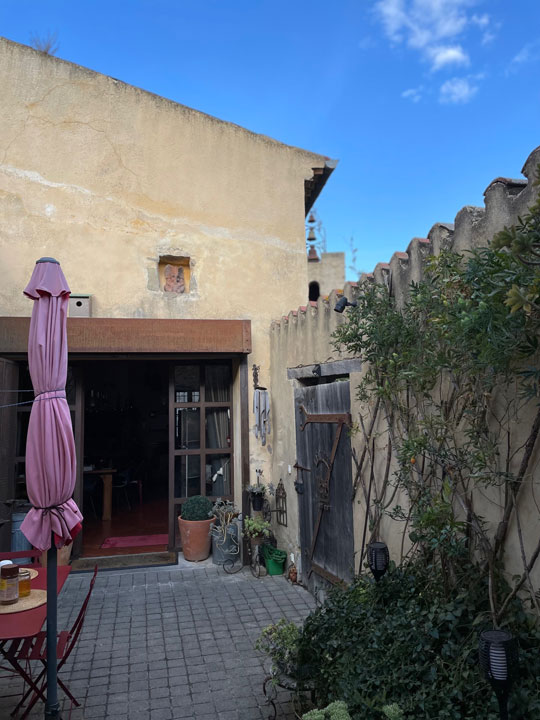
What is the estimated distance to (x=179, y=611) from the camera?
18.0 feet

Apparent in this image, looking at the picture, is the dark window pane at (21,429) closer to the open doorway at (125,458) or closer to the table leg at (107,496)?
the open doorway at (125,458)

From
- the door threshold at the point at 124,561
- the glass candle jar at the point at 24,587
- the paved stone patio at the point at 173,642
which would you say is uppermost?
the glass candle jar at the point at 24,587

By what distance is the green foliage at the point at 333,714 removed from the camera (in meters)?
2.52

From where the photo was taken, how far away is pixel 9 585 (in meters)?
3.74

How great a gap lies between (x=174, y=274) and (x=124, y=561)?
13.1 ft

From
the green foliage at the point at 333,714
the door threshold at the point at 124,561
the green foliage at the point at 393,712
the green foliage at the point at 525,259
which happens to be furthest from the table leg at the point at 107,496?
the green foliage at the point at 525,259

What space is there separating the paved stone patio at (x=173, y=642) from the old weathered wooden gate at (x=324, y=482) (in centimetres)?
56

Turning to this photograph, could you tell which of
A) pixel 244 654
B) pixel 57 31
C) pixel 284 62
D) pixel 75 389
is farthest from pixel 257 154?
pixel 244 654

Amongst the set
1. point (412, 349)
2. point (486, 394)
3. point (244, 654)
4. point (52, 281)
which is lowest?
point (244, 654)

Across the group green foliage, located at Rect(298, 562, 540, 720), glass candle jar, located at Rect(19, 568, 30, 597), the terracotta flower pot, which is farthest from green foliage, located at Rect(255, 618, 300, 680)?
the terracotta flower pot

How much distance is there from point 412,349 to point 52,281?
2.41m

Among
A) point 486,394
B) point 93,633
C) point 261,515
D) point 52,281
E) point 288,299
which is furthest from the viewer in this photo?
point 288,299

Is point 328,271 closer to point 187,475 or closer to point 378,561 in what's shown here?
point 187,475

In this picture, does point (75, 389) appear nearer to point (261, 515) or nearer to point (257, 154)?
point (261, 515)
